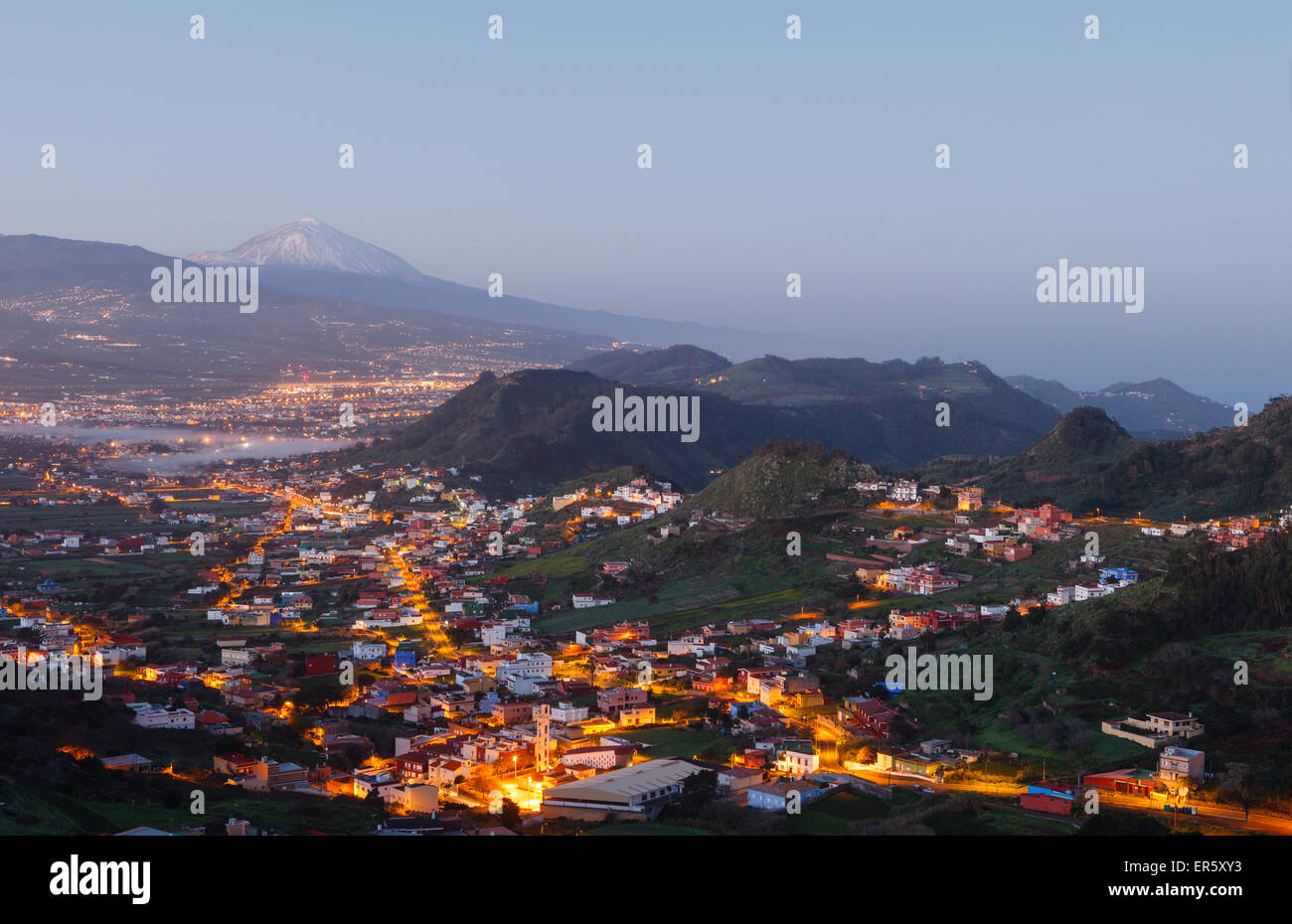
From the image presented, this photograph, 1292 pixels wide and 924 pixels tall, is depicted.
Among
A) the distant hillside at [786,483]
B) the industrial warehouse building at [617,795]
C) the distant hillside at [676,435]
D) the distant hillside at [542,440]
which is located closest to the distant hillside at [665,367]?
the distant hillside at [676,435]

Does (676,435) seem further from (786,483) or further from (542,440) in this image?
(786,483)

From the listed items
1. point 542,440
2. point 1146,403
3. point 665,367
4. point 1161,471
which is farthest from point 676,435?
point 1146,403

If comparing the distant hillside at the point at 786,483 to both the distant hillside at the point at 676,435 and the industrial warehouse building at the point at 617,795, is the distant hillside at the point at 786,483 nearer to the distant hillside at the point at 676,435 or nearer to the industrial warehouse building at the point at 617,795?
the distant hillside at the point at 676,435
